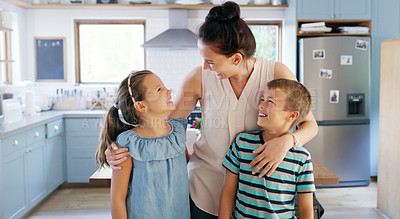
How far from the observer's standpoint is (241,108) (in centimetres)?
138

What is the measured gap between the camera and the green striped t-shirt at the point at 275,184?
1276mm

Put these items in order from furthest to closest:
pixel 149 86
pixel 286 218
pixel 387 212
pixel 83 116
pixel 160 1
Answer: pixel 160 1
pixel 83 116
pixel 387 212
pixel 149 86
pixel 286 218

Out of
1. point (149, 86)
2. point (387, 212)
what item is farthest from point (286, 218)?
point (387, 212)

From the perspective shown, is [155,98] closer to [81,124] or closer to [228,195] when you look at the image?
[228,195]

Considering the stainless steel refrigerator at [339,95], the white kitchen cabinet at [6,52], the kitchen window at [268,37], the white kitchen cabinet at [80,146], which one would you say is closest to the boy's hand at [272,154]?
the stainless steel refrigerator at [339,95]

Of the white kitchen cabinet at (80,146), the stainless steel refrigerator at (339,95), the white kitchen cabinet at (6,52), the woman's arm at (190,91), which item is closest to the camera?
the woman's arm at (190,91)

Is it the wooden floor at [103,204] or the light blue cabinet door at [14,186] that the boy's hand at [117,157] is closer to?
the light blue cabinet door at [14,186]

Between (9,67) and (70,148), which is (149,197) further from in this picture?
(9,67)

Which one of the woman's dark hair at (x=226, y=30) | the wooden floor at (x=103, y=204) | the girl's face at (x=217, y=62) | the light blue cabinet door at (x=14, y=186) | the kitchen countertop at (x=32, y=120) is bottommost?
the wooden floor at (x=103, y=204)

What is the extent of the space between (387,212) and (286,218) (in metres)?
2.53

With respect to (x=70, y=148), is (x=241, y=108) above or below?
above

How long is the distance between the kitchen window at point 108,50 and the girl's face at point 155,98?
3539mm

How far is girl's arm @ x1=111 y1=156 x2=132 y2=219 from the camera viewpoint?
1.35 meters

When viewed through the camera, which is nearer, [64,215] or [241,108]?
[241,108]
